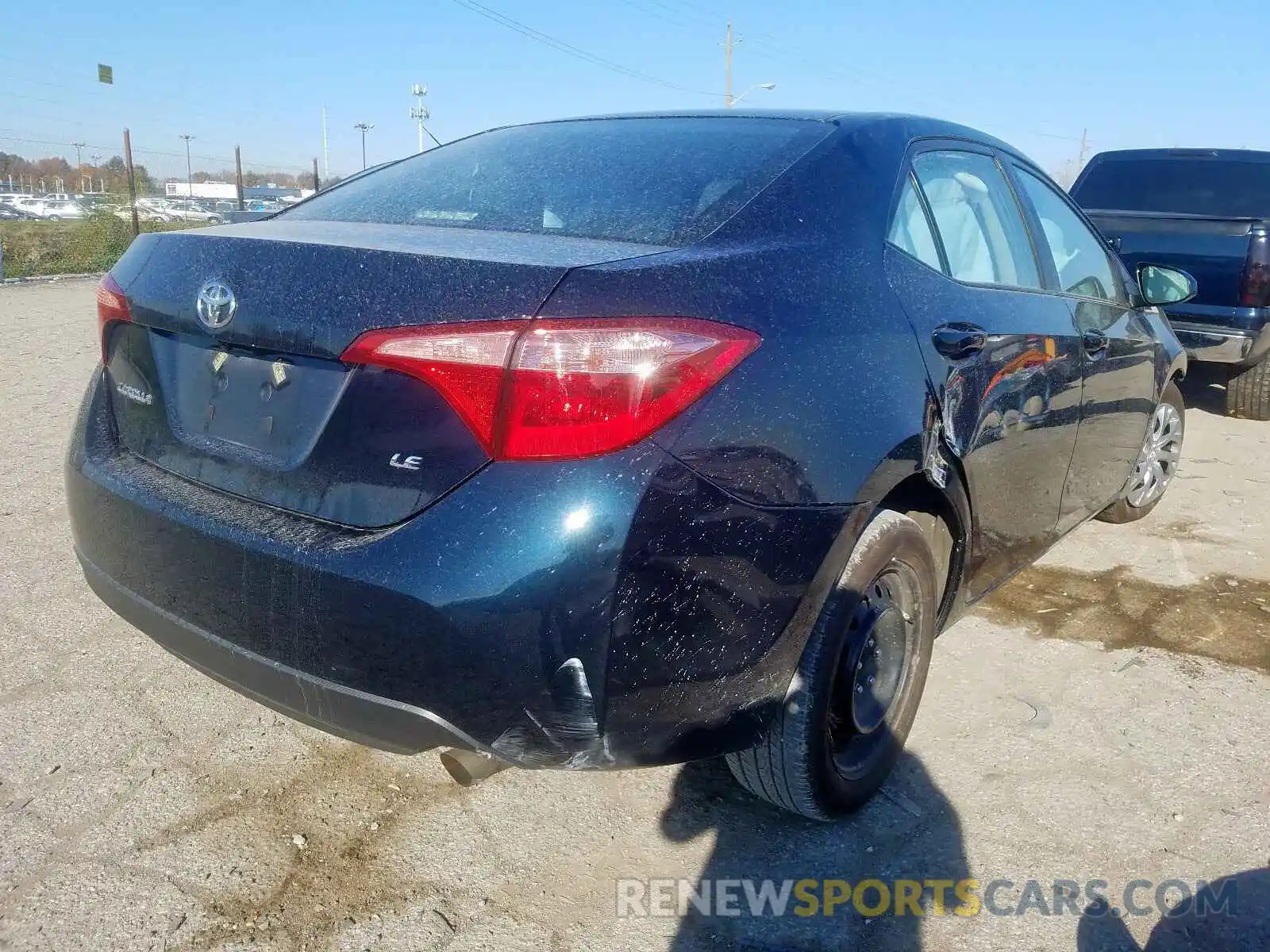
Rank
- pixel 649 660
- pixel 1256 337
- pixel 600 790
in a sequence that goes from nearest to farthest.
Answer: pixel 649 660
pixel 600 790
pixel 1256 337

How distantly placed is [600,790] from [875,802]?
67 centimetres

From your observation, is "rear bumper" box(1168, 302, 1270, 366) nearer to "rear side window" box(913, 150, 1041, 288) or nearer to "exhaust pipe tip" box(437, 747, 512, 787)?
"rear side window" box(913, 150, 1041, 288)

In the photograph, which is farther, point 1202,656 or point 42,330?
point 42,330

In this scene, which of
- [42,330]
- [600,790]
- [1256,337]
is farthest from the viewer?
[42,330]

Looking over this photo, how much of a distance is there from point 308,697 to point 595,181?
1303 mm

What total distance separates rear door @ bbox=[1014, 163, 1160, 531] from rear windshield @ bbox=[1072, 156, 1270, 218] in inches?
186

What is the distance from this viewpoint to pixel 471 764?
184 centimetres

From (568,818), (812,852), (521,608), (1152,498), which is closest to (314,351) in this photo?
(521,608)

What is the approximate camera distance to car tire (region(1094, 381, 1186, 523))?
431 centimetres

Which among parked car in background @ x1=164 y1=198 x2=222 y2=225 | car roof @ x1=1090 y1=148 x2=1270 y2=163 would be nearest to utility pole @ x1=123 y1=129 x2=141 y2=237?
parked car in background @ x1=164 y1=198 x2=222 y2=225

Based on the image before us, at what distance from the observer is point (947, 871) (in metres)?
2.14

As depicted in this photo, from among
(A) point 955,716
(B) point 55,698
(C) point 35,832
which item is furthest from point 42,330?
(A) point 955,716

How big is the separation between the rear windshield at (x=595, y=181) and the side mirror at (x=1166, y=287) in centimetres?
204

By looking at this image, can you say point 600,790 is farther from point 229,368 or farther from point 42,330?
point 42,330
